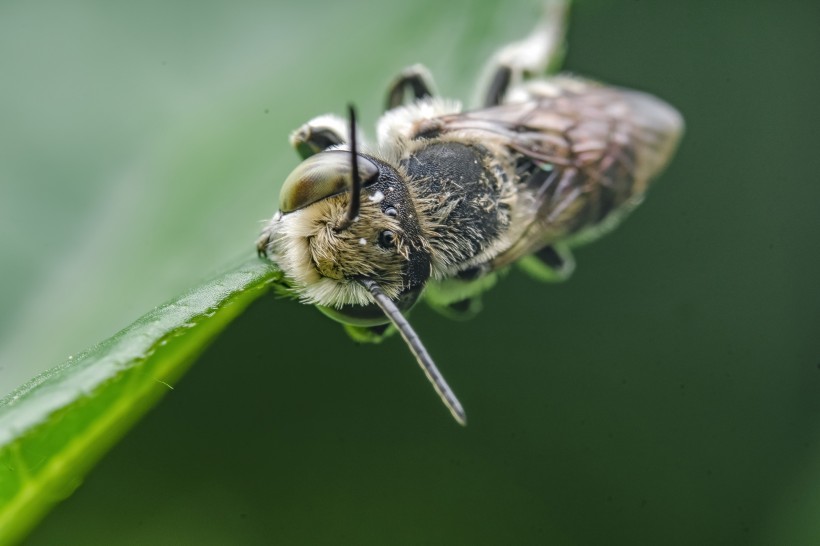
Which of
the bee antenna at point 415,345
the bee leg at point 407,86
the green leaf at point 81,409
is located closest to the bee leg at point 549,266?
the bee leg at point 407,86

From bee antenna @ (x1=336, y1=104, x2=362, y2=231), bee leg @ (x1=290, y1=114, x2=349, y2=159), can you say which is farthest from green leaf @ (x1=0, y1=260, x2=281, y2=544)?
bee leg @ (x1=290, y1=114, x2=349, y2=159)

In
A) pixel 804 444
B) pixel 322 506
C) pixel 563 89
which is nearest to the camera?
pixel 322 506

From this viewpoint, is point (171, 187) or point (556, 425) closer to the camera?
point (556, 425)

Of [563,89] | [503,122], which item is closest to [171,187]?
[503,122]

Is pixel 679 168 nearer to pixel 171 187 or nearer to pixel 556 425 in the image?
pixel 556 425

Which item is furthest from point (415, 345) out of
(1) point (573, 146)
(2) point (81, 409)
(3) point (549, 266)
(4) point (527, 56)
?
(4) point (527, 56)

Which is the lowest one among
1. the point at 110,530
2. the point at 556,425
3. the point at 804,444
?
the point at 804,444

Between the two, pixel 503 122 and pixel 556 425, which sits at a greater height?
pixel 503 122
